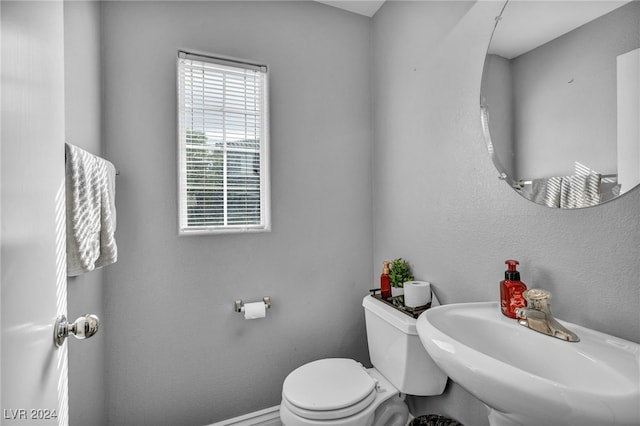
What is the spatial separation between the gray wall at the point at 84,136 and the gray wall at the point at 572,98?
1.55 metres

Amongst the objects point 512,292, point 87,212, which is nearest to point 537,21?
point 512,292

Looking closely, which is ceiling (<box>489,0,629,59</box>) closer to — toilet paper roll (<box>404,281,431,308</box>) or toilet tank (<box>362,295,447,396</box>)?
toilet paper roll (<box>404,281,431,308</box>)

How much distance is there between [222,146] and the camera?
5.26 feet

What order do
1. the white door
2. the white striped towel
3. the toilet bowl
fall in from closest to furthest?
the white door < the white striped towel < the toilet bowl

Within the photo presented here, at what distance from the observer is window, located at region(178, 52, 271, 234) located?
154 centimetres

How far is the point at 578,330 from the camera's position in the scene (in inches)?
33.9

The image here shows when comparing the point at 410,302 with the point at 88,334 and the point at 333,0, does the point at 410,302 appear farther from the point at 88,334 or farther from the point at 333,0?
the point at 333,0

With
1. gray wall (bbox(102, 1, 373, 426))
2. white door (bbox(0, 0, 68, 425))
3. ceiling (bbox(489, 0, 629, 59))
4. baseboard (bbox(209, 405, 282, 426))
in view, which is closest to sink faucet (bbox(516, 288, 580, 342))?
Answer: ceiling (bbox(489, 0, 629, 59))

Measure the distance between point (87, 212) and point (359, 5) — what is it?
1.78 meters

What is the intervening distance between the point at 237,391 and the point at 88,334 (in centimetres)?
119

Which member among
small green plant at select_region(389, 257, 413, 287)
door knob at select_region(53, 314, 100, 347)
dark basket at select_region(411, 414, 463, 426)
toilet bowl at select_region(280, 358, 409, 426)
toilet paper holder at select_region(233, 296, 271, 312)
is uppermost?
door knob at select_region(53, 314, 100, 347)

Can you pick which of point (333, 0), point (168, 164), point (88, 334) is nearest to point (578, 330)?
point (88, 334)

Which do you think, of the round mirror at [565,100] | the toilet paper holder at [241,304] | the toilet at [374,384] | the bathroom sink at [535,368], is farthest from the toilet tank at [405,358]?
the round mirror at [565,100]

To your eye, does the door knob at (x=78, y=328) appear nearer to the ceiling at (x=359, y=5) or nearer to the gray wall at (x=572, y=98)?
the gray wall at (x=572, y=98)
